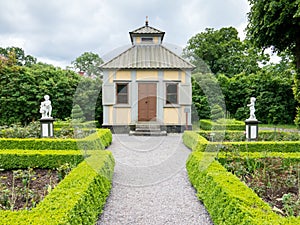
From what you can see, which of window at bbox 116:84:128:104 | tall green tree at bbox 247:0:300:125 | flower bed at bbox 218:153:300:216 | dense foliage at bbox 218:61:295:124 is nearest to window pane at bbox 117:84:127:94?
window at bbox 116:84:128:104

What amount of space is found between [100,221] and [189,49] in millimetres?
3608

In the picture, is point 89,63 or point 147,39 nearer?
point 89,63

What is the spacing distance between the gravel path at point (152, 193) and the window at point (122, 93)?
15.0 feet

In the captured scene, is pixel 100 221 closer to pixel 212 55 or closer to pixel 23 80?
pixel 212 55

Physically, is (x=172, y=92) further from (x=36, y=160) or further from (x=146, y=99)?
(x=36, y=160)

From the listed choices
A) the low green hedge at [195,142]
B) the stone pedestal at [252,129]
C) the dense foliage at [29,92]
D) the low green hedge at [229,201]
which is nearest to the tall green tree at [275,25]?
the stone pedestal at [252,129]

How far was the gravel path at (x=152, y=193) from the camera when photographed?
3661 mm

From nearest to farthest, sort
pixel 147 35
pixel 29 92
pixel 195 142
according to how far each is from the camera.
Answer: pixel 195 142
pixel 147 35
pixel 29 92

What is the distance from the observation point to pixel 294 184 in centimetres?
405

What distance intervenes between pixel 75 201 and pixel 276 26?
11661 millimetres

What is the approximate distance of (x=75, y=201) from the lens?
2838mm

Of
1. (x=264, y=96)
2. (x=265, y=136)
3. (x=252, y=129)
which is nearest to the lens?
(x=252, y=129)

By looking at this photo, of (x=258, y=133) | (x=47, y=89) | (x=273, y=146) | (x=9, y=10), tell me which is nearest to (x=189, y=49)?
(x=273, y=146)

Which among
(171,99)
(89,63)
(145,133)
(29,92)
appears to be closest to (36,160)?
(89,63)
